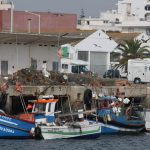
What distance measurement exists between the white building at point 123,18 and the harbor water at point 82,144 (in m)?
78.4

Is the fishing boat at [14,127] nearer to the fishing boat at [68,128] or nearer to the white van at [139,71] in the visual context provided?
the fishing boat at [68,128]

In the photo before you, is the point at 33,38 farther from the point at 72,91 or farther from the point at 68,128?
the point at 68,128

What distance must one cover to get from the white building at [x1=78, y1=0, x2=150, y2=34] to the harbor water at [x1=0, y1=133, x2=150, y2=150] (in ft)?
257

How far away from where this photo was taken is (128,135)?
6203 cm

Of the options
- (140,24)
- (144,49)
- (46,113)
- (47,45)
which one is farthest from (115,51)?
(46,113)

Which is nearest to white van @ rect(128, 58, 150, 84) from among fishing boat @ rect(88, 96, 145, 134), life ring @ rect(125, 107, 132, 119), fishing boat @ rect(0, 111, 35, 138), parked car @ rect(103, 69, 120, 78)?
parked car @ rect(103, 69, 120, 78)

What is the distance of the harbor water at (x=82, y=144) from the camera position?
51.7 metres

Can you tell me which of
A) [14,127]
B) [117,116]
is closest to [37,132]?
[14,127]

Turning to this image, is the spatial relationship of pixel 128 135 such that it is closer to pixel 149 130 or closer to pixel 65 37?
pixel 149 130

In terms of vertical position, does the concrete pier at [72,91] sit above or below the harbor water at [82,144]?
above

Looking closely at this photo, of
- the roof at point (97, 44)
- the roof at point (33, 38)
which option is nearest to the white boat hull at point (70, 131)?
the roof at point (33, 38)

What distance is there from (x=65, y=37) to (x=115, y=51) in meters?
26.3

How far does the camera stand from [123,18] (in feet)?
490

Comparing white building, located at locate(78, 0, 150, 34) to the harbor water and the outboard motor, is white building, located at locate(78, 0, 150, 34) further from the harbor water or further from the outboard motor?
the harbor water
